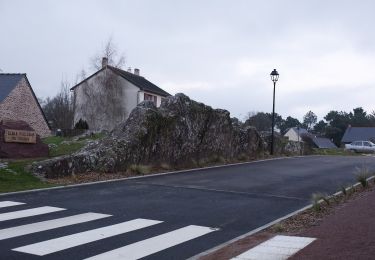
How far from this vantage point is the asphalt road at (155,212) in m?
7.75

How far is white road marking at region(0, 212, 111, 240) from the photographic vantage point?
839 centimetres

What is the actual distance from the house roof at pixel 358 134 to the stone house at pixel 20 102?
62.3 meters

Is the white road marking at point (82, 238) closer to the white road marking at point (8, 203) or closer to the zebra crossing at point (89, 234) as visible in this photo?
the zebra crossing at point (89, 234)

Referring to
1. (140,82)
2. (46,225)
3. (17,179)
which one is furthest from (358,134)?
(46,225)

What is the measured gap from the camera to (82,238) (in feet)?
27.0

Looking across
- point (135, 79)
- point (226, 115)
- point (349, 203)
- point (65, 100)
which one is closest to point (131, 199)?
point (349, 203)

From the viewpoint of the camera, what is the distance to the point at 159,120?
20.4m

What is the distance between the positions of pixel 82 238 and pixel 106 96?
157 feet

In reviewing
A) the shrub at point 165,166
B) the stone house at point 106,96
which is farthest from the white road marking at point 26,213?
the stone house at point 106,96

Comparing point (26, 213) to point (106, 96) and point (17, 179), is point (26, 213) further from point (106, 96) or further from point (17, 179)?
point (106, 96)

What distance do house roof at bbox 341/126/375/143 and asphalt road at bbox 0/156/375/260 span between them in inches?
2988

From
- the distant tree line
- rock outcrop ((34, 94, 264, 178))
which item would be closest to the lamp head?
rock outcrop ((34, 94, 264, 178))

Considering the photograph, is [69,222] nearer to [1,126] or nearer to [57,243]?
[57,243]

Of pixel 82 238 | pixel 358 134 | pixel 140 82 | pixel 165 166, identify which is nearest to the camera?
pixel 82 238
